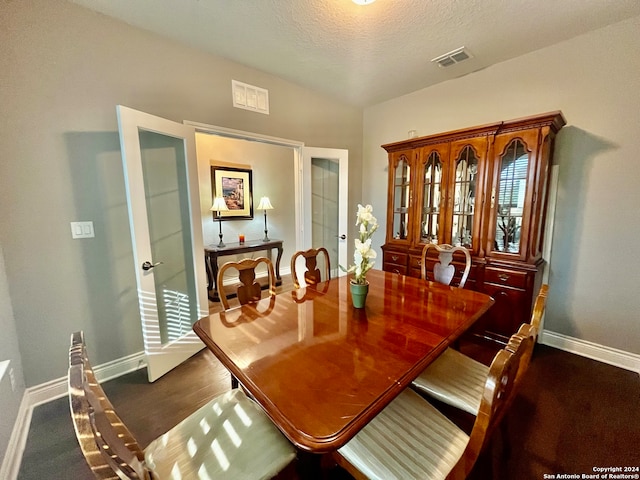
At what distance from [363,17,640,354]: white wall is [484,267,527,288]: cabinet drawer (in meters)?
0.48

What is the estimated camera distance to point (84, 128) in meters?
1.88

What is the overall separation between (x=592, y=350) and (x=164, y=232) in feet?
12.4

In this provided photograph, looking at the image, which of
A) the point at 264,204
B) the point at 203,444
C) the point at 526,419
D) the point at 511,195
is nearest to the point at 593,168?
the point at 511,195

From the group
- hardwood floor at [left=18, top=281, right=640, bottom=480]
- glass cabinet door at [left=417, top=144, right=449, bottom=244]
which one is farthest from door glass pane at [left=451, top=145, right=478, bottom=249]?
hardwood floor at [left=18, top=281, right=640, bottom=480]

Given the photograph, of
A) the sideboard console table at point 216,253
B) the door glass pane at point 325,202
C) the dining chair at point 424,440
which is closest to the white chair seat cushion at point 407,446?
the dining chair at point 424,440

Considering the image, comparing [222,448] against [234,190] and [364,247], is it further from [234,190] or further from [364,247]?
[234,190]

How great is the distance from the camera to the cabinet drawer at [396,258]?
2.99m

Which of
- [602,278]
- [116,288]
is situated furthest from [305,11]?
[602,278]

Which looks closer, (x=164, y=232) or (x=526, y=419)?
(x=526, y=419)

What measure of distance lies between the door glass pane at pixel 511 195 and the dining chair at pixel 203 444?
237 cm

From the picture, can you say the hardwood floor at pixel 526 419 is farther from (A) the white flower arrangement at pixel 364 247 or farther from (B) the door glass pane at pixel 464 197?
(B) the door glass pane at pixel 464 197

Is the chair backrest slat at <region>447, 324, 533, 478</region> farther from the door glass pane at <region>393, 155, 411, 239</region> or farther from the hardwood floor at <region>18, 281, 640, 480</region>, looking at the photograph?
the door glass pane at <region>393, 155, 411, 239</region>

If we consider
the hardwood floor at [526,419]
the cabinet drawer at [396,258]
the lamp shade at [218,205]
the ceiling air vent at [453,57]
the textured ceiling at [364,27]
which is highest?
the textured ceiling at [364,27]

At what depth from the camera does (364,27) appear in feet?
6.72
